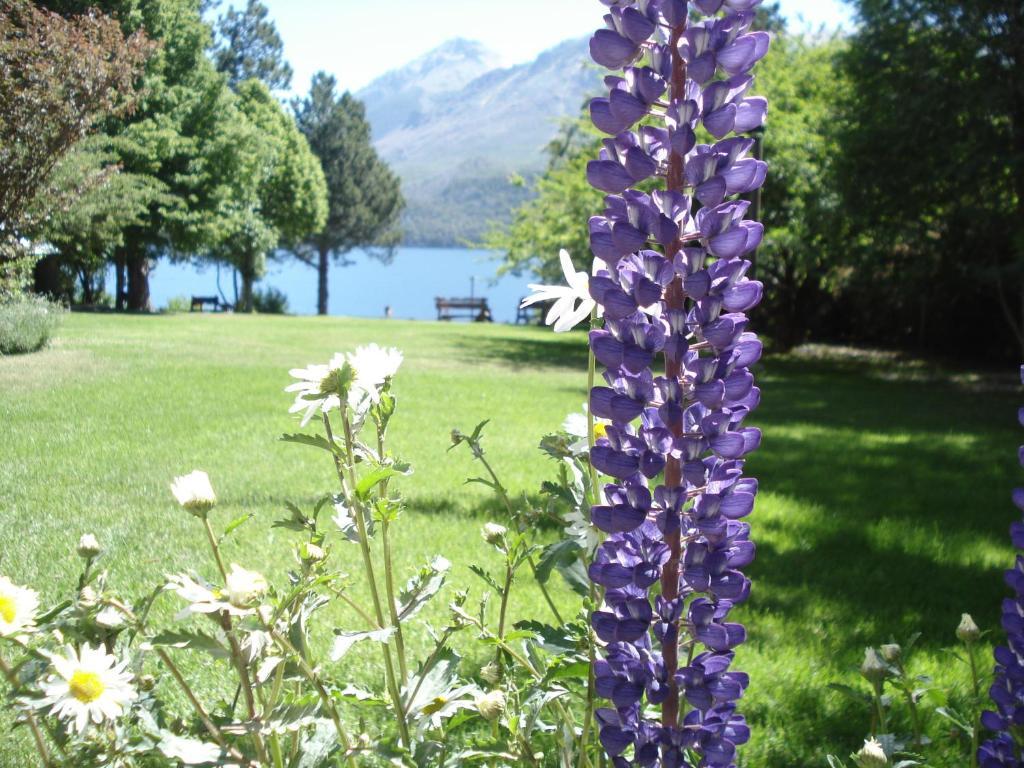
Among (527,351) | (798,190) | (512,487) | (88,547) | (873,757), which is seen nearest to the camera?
(873,757)

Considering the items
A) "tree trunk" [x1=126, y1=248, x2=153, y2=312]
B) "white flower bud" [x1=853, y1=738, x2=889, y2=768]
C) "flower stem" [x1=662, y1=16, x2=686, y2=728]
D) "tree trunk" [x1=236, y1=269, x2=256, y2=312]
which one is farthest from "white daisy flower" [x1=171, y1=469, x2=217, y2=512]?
"tree trunk" [x1=236, y1=269, x2=256, y2=312]

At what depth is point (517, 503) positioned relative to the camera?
5.59m

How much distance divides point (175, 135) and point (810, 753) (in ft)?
60.8

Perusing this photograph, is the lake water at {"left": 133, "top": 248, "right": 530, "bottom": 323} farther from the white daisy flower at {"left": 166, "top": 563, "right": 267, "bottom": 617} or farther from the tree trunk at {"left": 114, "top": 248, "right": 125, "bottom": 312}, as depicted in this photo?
the white daisy flower at {"left": 166, "top": 563, "right": 267, "bottom": 617}

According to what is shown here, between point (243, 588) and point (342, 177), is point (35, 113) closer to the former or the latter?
point (243, 588)

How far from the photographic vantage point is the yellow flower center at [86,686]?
146 centimetres

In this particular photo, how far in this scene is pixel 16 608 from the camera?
151 centimetres

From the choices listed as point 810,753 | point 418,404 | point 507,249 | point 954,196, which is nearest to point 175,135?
point 507,249

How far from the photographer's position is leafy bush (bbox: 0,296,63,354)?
517cm

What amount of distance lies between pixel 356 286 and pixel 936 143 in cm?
6502

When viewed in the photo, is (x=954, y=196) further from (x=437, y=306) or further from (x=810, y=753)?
(x=437, y=306)

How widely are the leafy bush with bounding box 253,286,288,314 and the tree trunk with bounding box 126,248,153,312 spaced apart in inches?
405

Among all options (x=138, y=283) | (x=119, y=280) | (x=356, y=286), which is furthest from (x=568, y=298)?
(x=356, y=286)

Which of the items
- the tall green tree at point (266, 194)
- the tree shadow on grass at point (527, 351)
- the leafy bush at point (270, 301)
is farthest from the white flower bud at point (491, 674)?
the leafy bush at point (270, 301)
